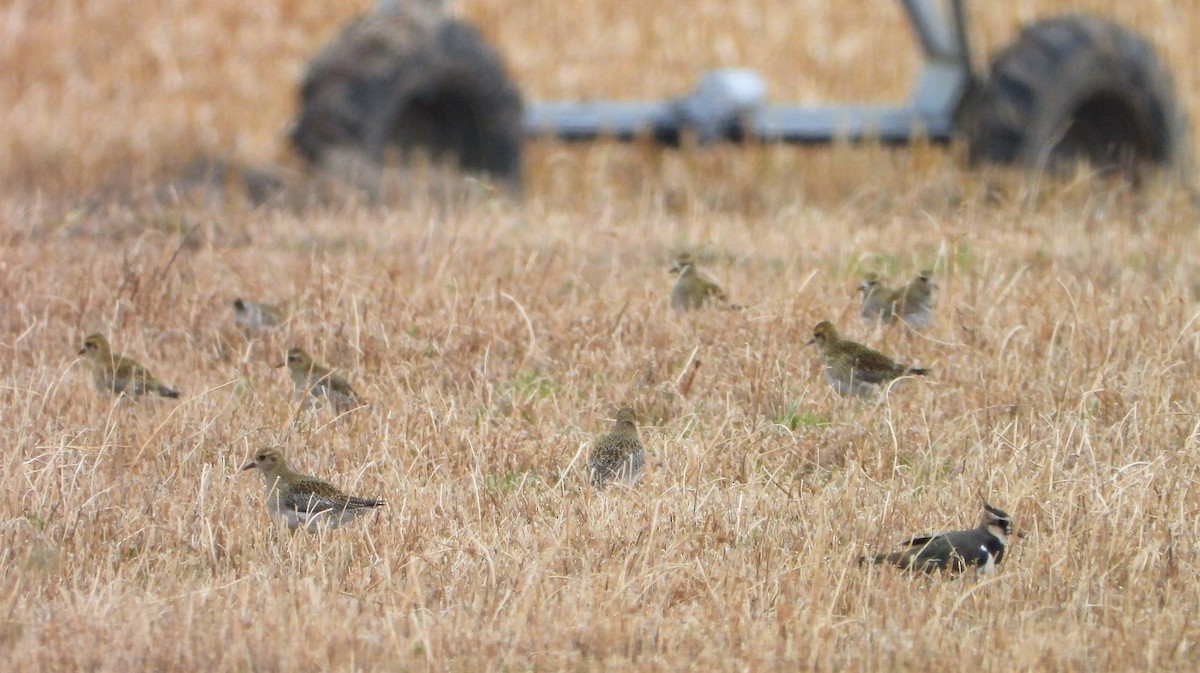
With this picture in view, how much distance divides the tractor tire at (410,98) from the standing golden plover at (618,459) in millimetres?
7569

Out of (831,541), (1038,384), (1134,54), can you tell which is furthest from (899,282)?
(1134,54)

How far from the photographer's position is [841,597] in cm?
522

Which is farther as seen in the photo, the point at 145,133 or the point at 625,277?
the point at 145,133

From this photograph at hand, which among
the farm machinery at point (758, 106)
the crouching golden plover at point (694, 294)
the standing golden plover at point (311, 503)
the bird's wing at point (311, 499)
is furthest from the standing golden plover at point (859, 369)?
the farm machinery at point (758, 106)

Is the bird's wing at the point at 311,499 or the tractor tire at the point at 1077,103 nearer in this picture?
the bird's wing at the point at 311,499

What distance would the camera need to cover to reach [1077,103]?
1475 centimetres

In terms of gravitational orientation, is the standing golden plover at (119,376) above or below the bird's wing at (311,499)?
below

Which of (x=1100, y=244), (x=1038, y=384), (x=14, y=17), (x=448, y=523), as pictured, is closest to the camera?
(x=448, y=523)

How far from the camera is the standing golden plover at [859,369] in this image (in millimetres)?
7453

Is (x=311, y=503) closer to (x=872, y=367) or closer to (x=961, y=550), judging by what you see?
(x=961, y=550)

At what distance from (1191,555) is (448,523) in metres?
2.46

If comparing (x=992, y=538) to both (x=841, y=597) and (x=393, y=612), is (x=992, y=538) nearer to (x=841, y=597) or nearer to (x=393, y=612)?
(x=841, y=597)

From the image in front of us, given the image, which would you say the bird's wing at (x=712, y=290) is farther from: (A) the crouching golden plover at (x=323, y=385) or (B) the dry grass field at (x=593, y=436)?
(A) the crouching golden plover at (x=323, y=385)

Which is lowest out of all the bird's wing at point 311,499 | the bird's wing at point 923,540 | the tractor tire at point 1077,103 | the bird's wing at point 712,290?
the bird's wing at point 311,499
